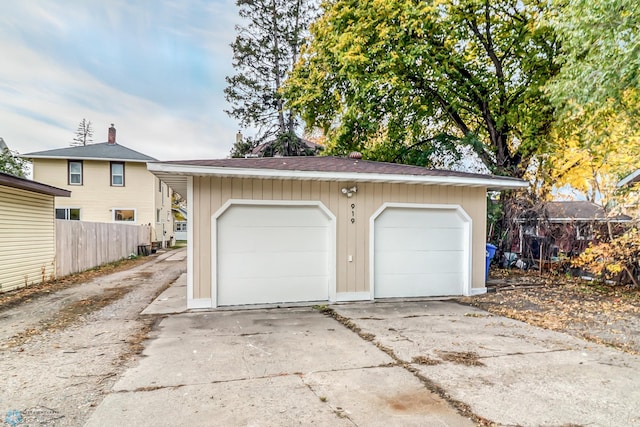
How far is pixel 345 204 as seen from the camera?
6.99 metres

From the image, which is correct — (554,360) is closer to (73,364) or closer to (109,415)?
(109,415)

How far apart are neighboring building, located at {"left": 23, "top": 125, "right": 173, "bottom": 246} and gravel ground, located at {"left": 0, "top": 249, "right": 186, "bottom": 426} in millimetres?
11035

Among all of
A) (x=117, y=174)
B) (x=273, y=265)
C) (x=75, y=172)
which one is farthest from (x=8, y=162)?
(x=273, y=265)

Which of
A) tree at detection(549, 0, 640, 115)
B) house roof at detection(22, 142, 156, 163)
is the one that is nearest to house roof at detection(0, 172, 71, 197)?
house roof at detection(22, 142, 156, 163)

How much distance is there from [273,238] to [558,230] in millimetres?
8247

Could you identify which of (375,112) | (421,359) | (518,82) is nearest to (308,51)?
(375,112)

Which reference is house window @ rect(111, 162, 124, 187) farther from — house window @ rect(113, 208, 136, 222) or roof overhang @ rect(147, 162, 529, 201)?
roof overhang @ rect(147, 162, 529, 201)

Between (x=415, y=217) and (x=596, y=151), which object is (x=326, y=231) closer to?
(x=415, y=217)

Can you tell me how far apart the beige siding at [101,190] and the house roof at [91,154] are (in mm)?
306

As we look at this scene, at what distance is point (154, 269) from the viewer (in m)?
12.3

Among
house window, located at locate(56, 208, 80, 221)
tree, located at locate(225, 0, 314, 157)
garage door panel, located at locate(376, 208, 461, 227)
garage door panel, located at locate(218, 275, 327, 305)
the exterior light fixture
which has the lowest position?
garage door panel, located at locate(218, 275, 327, 305)

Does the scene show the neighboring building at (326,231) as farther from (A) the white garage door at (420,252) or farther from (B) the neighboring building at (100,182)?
(B) the neighboring building at (100,182)

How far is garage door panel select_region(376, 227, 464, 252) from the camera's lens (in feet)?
24.0

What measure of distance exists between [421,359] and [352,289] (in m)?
3.14
